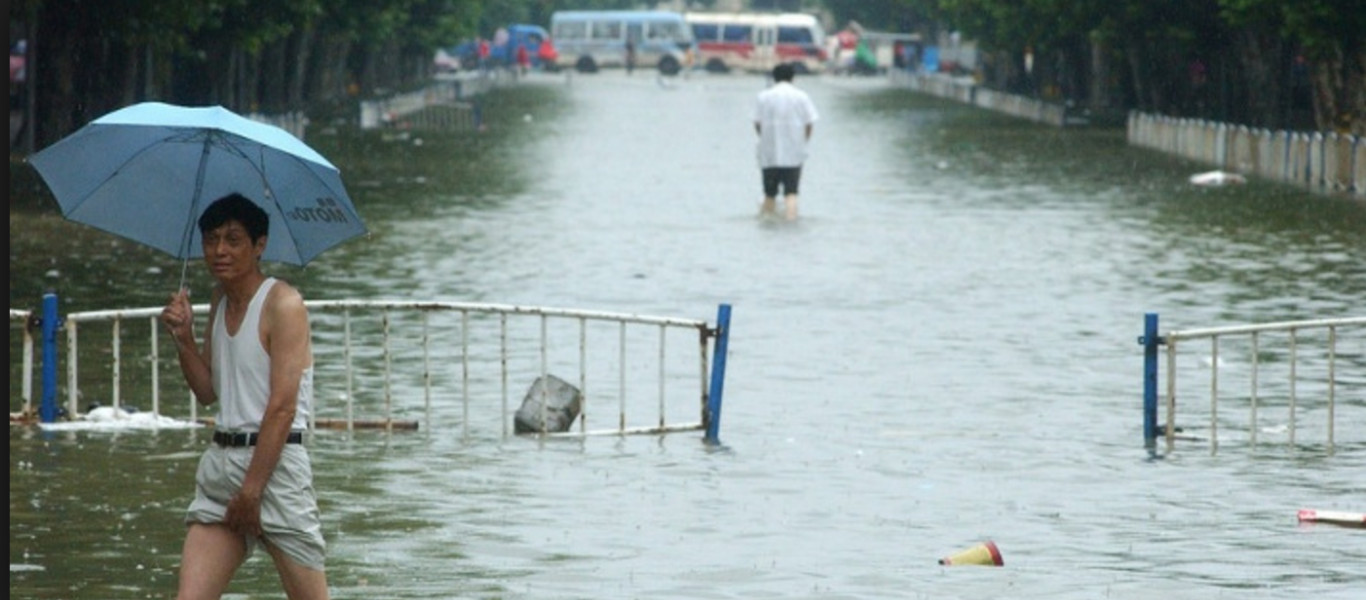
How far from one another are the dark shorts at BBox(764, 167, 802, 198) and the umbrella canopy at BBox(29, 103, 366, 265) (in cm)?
2218

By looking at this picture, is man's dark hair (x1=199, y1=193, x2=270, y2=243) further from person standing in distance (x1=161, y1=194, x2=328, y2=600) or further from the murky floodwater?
the murky floodwater

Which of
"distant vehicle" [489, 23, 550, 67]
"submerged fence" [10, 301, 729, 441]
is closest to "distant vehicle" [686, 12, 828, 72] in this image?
"distant vehicle" [489, 23, 550, 67]

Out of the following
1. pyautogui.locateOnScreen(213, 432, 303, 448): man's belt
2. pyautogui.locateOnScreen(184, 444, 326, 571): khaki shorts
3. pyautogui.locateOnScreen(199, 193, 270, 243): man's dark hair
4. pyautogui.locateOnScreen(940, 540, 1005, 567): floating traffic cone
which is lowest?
pyautogui.locateOnScreen(940, 540, 1005, 567): floating traffic cone

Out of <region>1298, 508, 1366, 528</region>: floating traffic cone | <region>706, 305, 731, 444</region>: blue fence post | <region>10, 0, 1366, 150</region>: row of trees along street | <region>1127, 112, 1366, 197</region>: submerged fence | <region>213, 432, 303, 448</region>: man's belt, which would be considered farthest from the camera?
<region>10, 0, 1366, 150</region>: row of trees along street

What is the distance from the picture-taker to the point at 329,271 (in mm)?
23797

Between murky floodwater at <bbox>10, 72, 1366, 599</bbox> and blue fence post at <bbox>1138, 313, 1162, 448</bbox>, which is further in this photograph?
blue fence post at <bbox>1138, 313, 1162, 448</bbox>

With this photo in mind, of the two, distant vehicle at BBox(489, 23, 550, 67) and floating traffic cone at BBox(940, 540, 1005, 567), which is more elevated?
floating traffic cone at BBox(940, 540, 1005, 567)

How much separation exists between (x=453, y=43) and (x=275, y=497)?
77.4 metres

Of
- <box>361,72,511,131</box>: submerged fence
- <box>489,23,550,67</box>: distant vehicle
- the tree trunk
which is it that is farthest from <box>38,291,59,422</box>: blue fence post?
<box>489,23,550,67</box>: distant vehicle

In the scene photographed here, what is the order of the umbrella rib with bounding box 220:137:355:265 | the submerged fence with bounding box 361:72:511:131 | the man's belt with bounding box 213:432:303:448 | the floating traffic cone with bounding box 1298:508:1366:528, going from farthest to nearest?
the submerged fence with bounding box 361:72:511:131 → the floating traffic cone with bounding box 1298:508:1366:528 → the umbrella rib with bounding box 220:137:355:265 → the man's belt with bounding box 213:432:303:448

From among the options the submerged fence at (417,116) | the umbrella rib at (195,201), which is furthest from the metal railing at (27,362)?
the submerged fence at (417,116)

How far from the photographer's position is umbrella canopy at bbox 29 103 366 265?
7926 mm

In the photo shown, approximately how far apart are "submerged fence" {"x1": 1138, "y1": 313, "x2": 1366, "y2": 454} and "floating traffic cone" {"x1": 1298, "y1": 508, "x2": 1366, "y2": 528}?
1.47 metres

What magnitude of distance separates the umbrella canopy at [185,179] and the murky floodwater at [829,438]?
7.45 feet
